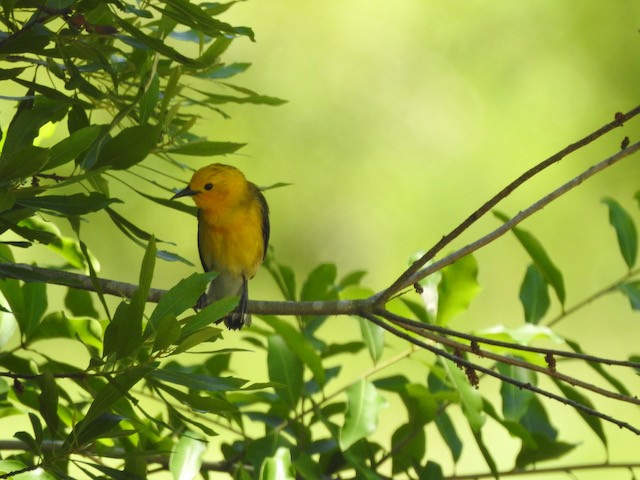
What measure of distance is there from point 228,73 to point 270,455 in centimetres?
75

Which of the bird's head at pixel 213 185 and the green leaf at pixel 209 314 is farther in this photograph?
the bird's head at pixel 213 185

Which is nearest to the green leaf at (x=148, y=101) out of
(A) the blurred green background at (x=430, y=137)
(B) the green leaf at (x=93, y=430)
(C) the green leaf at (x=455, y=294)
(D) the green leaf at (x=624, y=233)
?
(B) the green leaf at (x=93, y=430)

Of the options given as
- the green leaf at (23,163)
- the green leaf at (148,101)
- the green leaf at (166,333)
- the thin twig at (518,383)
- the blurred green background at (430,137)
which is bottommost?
the thin twig at (518,383)

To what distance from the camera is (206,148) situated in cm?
182

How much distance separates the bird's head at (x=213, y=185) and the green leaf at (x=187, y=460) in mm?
1257

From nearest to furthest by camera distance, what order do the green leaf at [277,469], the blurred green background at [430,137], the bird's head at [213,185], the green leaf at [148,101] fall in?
the green leaf at [148,101] < the green leaf at [277,469] < the bird's head at [213,185] < the blurred green background at [430,137]

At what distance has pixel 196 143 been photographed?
1785 millimetres

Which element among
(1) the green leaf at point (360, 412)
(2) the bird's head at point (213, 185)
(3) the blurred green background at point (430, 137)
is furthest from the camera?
(3) the blurred green background at point (430, 137)

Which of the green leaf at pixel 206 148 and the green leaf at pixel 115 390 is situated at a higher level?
the green leaf at pixel 206 148

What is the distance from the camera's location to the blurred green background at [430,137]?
22.3 ft

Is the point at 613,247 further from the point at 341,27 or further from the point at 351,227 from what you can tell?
the point at 341,27

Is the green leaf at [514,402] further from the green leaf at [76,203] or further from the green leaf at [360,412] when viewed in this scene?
the green leaf at [76,203]

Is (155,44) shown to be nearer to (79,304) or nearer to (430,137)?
(79,304)

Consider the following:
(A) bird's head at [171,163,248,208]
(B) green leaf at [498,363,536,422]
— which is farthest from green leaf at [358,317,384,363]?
(A) bird's head at [171,163,248,208]
